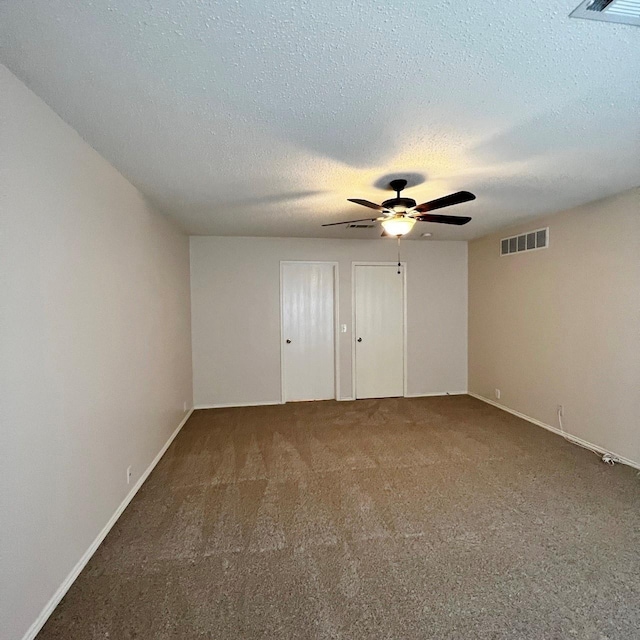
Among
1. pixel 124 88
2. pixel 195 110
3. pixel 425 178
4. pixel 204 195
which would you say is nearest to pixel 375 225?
pixel 425 178

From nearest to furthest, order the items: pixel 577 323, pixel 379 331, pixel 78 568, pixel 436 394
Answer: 1. pixel 78 568
2. pixel 577 323
3. pixel 379 331
4. pixel 436 394

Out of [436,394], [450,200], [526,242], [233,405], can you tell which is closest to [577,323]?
[526,242]

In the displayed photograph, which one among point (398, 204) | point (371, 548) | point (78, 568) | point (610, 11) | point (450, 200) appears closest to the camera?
point (610, 11)

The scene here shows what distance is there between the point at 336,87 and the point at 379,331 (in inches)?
154

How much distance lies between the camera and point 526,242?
4.04 metres

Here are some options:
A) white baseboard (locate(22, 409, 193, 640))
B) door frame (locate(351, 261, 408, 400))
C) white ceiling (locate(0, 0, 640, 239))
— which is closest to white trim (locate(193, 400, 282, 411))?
door frame (locate(351, 261, 408, 400))

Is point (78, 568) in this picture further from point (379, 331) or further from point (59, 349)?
point (379, 331)

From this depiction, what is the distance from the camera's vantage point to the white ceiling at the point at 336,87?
115cm

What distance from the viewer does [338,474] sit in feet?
9.45

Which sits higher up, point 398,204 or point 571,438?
point 398,204

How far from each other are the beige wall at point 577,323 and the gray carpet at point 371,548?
42 cm

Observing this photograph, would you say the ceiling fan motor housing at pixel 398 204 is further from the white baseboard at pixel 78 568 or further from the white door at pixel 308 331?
the white baseboard at pixel 78 568

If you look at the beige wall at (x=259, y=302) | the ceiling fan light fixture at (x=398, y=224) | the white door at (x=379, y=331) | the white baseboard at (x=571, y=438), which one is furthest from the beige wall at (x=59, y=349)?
the white baseboard at (x=571, y=438)

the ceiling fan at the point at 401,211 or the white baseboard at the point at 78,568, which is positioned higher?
the ceiling fan at the point at 401,211
